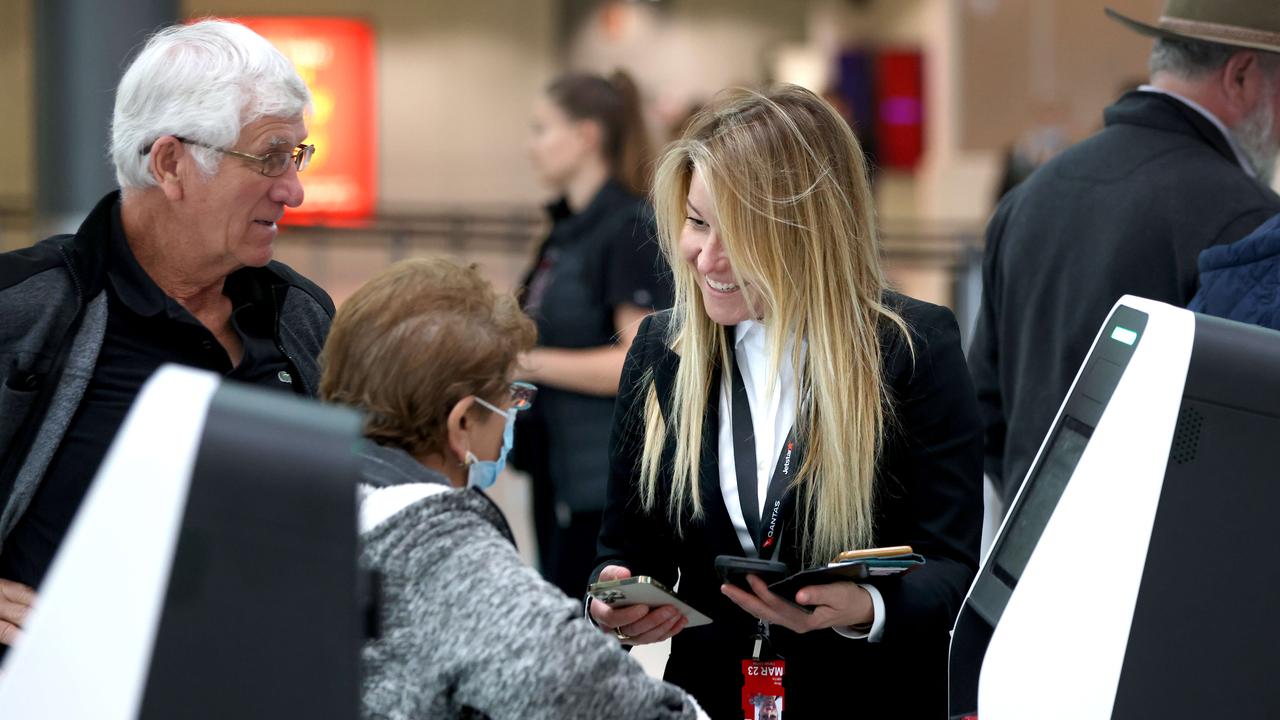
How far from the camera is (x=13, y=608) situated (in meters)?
2.16

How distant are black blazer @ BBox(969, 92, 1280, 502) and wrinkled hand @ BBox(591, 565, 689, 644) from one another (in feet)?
3.72

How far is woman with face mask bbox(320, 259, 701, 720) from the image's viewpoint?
5.27ft

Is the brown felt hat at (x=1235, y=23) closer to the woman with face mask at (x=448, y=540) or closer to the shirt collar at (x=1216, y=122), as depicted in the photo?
the shirt collar at (x=1216, y=122)

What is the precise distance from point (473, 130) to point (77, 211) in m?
12.8

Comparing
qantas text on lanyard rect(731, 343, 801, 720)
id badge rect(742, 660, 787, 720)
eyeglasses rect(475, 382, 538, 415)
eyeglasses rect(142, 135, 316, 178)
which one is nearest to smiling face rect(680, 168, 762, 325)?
qantas text on lanyard rect(731, 343, 801, 720)

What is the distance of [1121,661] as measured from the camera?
1.64m

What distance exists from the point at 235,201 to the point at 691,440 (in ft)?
2.67

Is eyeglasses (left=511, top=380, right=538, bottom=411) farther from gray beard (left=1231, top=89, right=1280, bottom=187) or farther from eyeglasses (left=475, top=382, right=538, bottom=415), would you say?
gray beard (left=1231, top=89, right=1280, bottom=187)

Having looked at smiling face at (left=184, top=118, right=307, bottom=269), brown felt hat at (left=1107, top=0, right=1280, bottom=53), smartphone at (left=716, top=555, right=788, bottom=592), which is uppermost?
brown felt hat at (left=1107, top=0, right=1280, bottom=53)

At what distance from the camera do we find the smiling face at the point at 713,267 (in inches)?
87.7

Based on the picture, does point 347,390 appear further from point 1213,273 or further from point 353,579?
point 1213,273

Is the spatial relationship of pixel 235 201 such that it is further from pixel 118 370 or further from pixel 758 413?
pixel 758 413

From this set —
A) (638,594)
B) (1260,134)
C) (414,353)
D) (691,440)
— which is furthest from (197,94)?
(1260,134)

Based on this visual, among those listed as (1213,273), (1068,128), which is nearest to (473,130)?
(1068,128)
